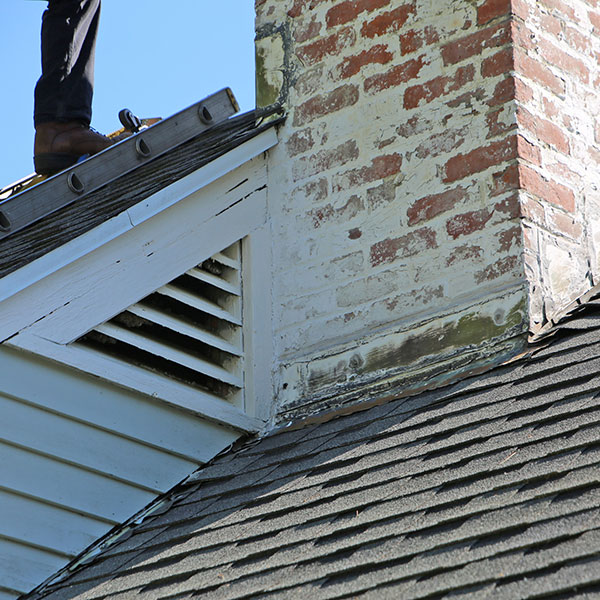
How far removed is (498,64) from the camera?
386cm

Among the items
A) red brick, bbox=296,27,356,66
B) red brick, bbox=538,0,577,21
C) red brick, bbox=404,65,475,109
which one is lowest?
red brick, bbox=404,65,475,109

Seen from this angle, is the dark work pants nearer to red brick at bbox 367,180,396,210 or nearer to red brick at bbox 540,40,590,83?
red brick at bbox 367,180,396,210

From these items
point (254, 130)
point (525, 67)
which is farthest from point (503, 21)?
point (254, 130)

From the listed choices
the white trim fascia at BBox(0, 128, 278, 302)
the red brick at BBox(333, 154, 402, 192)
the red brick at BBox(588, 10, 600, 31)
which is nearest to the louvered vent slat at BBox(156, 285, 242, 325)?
the white trim fascia at BBox(0, 128, 278, 302)

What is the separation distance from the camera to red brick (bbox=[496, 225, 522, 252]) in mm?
3660

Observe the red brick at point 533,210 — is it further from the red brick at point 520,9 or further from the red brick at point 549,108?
the red brick at point 520,9

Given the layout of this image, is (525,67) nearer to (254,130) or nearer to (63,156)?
(254,130)

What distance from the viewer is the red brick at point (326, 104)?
14.0 ft

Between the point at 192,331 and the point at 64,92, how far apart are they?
231 cm

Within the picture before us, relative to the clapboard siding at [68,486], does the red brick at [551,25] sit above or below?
above

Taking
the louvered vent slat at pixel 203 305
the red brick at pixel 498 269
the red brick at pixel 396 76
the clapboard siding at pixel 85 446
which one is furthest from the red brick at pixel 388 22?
the clapboard siding at pixel 85 446

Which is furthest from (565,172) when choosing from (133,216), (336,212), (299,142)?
(133,216)

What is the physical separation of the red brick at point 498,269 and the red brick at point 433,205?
296 millimetres

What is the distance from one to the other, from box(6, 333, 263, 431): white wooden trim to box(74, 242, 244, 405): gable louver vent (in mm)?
80
